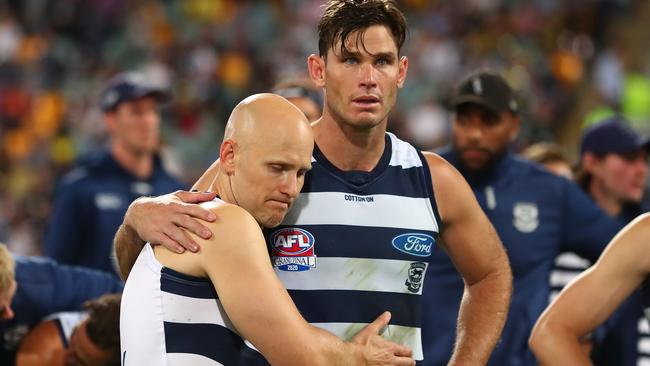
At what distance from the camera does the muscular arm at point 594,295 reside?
13.4ft

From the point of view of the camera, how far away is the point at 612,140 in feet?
22.1

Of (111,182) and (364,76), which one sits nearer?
(364,76)

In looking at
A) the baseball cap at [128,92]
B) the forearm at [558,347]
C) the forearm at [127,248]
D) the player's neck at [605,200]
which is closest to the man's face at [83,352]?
the forearm at [127,248]

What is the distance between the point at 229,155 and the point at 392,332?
864 mm

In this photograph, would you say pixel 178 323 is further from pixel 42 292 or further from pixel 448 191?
pixel 42 292

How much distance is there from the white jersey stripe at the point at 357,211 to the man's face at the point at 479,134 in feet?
6.63

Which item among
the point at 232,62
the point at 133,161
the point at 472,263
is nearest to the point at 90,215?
the point at 133,161

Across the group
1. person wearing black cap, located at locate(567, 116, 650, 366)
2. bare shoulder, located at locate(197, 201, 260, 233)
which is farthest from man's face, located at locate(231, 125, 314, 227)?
person wearing black cap, located at locate(567, 116, 650, 366)

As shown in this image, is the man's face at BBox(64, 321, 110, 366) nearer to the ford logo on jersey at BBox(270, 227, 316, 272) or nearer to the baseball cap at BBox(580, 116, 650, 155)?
the ford logo on jersey at BBox(270, 227, 316, 272)

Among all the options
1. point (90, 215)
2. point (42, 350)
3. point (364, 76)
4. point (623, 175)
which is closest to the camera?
point (364, 76)

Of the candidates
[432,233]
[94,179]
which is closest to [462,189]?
[432,233]

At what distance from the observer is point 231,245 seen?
3.36m

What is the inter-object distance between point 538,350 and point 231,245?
142 centimetres

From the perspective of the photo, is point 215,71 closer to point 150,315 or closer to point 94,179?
point 94,179
